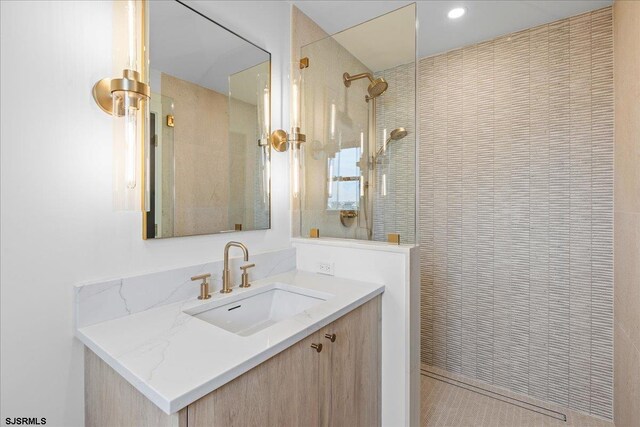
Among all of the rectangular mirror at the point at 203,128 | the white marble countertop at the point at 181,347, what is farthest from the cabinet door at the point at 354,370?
the rectangular mirror at the point at 203,128

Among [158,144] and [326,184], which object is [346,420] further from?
[158,144]

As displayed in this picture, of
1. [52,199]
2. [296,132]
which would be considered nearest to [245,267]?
[52,199]

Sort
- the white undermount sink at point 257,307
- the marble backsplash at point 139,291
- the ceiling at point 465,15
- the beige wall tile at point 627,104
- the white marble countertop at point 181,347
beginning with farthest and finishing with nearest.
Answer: the ceiling at point 465,15 → the beige wall tile at point 627,104 → the white undermount sink at point 257,307 → the marble backsplash at point 139,291 → the white marble countertop at point 181,347

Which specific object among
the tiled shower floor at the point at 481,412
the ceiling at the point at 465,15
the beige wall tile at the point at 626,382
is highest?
the ceiling at the point at 465,15

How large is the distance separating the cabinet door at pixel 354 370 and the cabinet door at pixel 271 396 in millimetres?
81

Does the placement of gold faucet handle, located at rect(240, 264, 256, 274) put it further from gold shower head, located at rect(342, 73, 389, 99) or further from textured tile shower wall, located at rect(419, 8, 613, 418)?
textured tile shower wall, located at rect(419, 8, 613, 418)

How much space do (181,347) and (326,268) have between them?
0.92 meters

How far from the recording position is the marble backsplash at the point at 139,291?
100cm

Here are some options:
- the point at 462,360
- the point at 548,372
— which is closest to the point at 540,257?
the point at 548,372

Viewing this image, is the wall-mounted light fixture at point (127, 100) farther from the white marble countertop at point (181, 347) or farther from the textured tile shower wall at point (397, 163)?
the textured tile shower wall at point (397, 163)

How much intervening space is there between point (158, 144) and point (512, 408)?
2.50m

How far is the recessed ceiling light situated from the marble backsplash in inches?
75.9

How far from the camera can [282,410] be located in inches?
36.4

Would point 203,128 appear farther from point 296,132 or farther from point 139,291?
point 139,291
